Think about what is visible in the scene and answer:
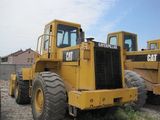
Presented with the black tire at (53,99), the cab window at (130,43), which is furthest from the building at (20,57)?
the black tire at (53,99)

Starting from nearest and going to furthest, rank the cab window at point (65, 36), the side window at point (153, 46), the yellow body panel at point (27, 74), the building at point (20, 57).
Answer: the cab window at point (65, 36)
the yellow body panel at point (27, 74)
the side window at point (153, 46)
the building at point (20, 57)

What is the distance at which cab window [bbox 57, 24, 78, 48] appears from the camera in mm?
8203

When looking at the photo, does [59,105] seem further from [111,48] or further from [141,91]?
[141,91]

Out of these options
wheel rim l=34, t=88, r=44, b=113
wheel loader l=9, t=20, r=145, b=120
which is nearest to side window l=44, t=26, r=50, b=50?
wheel loader l=9, t=20, r=145, b=120

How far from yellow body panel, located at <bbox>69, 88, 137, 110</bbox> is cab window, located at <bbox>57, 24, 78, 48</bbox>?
251cm

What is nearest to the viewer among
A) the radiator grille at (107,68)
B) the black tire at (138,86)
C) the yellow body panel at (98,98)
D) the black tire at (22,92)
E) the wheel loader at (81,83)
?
the yellow body panel at (98,98)

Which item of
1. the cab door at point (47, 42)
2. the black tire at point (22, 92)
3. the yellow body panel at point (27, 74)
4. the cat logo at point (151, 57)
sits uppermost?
the cab door at point (47, 42)

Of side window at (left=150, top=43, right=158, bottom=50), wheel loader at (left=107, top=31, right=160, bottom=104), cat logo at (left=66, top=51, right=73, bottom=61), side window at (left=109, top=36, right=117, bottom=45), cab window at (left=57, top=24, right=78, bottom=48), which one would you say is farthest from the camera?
side window at (left=150, top=43, right=158, bottom=50)

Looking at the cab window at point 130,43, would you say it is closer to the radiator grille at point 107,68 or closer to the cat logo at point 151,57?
the cat logo at point 151,57

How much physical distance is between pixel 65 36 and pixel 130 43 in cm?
395

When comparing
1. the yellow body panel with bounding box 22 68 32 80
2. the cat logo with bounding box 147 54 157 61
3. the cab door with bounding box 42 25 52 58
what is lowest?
the yellow body panel with bounding box 22 68 32 80

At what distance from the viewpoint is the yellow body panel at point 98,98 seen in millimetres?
5704

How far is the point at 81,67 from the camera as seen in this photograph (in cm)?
667

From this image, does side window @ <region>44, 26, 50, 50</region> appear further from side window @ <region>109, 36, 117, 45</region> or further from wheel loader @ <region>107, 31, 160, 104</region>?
side window @ <region>109, 36, 117, 45</region>
